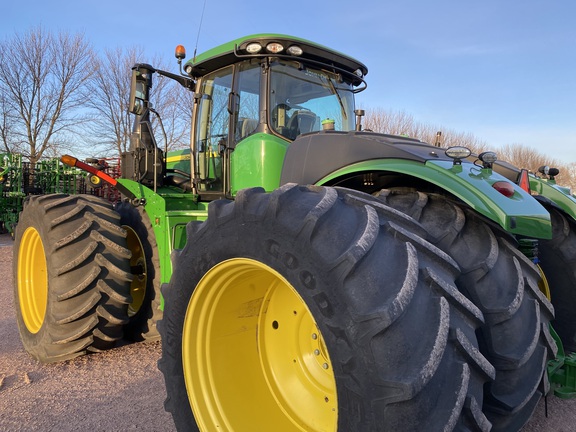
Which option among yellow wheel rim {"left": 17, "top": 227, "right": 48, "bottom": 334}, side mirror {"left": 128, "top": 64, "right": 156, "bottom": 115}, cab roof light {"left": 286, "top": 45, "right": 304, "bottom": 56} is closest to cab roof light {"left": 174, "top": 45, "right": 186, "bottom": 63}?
side mirror {"left": 128, "top": 64, "right": 156, "bottom": 115}

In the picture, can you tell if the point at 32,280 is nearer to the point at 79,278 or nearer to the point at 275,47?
the point at 79,278

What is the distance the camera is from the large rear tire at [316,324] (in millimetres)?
1436

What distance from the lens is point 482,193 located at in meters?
1.97

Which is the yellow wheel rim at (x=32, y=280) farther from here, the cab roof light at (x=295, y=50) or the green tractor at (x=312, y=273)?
the cab roof light at (x=295, y=50)

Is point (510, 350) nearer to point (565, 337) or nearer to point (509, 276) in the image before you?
point (509, 276)

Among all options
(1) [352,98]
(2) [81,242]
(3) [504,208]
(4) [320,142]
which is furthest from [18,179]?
(3) [504,208]

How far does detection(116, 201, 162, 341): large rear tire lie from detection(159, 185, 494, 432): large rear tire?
1.96 m

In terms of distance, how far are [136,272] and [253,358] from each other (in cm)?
251

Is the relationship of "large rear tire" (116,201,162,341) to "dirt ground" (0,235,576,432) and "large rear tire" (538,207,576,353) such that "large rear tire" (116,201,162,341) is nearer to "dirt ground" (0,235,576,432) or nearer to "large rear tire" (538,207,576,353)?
"dirt ground" (0,235,576,432)

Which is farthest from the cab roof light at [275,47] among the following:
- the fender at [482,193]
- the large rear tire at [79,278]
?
the large rear tire at [79,278]

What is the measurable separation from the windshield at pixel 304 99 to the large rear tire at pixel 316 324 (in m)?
1.60

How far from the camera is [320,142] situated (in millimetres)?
2691

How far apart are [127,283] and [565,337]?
132 inches

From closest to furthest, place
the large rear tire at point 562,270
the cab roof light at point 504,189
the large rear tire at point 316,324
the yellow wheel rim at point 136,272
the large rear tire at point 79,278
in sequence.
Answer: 1. the large rear tire at point 316,324
2. the cab roof light at point 504,189
3. the large rear tire at point 562,270
4. the large rear tire at point 79,278
5. the yellow wheel rim at point 136,272
